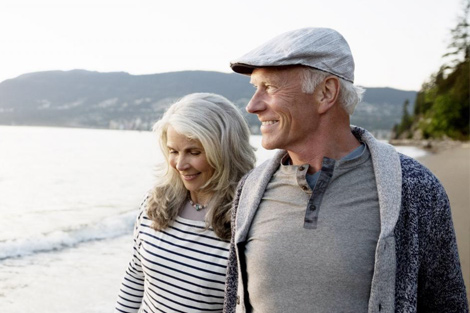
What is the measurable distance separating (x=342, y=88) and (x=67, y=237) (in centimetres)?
1047

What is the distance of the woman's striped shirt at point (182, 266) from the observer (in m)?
2.51

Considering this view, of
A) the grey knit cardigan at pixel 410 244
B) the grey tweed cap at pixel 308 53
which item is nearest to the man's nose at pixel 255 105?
the grey tweed cap at pixel 308 53

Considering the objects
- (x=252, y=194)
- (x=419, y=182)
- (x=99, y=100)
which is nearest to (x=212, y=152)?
(x=252, y=194)

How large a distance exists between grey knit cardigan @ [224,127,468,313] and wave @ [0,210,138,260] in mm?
9216

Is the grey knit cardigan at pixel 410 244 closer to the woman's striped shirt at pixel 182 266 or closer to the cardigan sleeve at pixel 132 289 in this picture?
the woman's striped shirt at pixel 182 266

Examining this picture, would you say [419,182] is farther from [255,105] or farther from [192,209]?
[192,209]

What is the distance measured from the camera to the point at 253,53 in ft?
6.51

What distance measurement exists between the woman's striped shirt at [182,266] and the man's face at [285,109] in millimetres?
802

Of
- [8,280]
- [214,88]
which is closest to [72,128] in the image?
[214,88]

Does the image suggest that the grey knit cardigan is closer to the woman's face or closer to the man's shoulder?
the man's shoulder

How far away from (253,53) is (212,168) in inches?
34.4

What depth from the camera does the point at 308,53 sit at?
190 centimetres

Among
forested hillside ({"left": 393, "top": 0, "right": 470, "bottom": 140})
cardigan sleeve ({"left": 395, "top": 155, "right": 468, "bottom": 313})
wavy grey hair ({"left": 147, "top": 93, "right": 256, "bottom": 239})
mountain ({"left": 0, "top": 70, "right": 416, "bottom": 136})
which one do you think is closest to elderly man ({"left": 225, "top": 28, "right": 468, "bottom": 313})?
cardigan sleeve ({"left": 395, "top": 155, "right": 468, "bottom": 313})

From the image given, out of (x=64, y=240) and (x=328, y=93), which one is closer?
(x=328, y=93)
